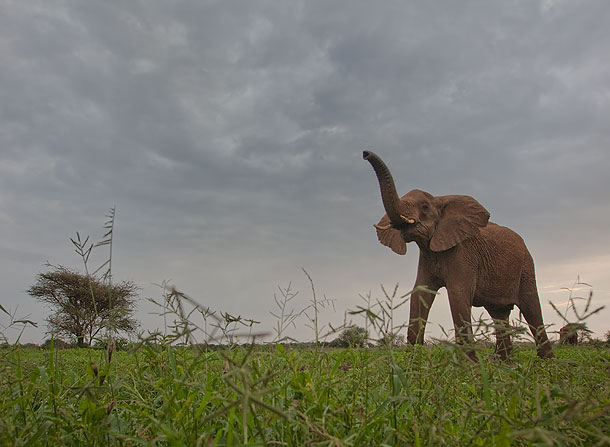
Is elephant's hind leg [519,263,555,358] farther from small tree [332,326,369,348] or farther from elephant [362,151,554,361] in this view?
small tree [332,326,369,348]

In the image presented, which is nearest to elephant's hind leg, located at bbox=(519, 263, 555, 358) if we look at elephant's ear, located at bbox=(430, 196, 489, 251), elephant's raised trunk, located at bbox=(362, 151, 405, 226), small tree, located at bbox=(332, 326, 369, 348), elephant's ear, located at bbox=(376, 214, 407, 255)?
elephant's ear, located at bbox=(430, 196, 489, 251)

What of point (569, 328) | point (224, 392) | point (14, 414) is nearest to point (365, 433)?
point (224, 392)

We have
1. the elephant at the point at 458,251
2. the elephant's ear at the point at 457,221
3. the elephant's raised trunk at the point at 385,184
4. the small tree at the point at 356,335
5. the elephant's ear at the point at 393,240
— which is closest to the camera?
the small tree at the point at 356,335

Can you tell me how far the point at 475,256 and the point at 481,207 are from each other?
3.93 ft

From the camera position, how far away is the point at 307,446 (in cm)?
156

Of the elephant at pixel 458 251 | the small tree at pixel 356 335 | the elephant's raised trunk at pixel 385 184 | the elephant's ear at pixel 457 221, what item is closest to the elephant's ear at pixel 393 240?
the elephant at pixel 458 251

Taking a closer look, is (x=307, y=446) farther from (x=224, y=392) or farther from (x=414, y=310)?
(x=414, y=310)

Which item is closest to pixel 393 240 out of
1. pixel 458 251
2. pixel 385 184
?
pixel 458 251

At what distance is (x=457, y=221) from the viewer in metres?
10.5

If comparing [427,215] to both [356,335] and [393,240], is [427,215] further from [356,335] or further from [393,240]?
[356,335]

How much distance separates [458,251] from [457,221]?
2.22ft

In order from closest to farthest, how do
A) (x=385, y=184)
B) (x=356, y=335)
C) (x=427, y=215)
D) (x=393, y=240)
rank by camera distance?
(x=356, y=335) < (x=385, y=184) < (x=427, y=215) < (x=393, y=240)

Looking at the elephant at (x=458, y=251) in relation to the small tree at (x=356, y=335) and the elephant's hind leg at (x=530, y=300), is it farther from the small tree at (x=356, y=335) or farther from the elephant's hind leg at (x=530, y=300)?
the small tree at (x=356, y=335)

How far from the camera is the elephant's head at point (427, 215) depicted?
970 centimetres
